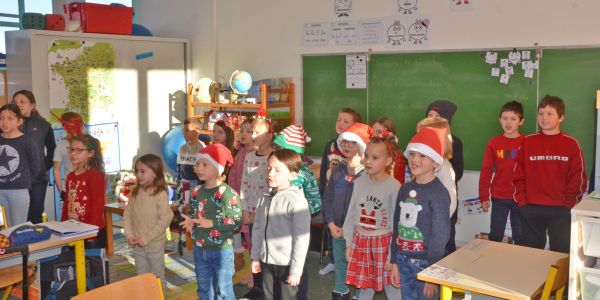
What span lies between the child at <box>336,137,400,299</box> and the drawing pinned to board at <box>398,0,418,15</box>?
244cm

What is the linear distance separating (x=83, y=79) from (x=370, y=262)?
4465mm

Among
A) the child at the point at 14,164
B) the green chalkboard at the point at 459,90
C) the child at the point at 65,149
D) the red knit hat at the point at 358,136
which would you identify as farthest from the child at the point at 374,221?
the child at the point at 65,149

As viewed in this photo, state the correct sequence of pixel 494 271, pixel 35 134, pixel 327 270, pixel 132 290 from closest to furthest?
pixel 132 290 < pixel 494 271 < pixel 327 270 < pixel 35 134

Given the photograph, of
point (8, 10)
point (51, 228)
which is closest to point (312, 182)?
point (51, 228)

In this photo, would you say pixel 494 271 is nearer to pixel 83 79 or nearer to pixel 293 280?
pixel 293 280

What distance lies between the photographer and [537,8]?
16.8ft

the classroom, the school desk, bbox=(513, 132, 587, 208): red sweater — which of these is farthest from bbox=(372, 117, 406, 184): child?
the school desk

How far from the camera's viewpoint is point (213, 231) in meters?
3.81

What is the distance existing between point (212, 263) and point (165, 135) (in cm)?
411

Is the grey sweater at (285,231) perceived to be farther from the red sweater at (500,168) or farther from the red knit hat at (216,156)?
the red sweater at (500,168)

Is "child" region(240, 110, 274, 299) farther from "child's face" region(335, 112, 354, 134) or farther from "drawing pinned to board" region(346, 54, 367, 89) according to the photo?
"drawing pinned to board" region(346, 54, 367, 89)

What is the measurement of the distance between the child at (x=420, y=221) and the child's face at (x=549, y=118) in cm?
112

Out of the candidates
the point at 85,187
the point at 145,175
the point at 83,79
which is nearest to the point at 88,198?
the point at 85,187

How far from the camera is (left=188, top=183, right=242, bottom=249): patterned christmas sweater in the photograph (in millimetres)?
3803
